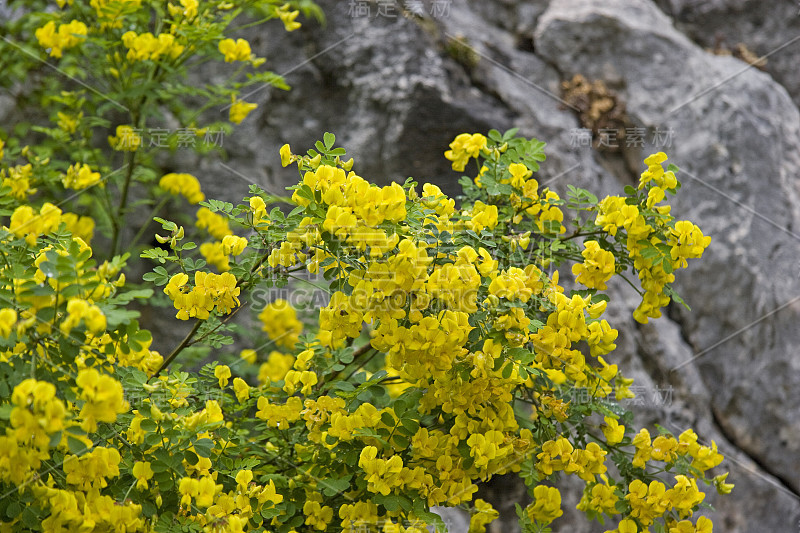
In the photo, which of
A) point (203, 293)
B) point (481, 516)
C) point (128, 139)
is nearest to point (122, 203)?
point (128, 139)

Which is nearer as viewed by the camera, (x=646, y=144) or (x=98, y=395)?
(x=98, y=395)

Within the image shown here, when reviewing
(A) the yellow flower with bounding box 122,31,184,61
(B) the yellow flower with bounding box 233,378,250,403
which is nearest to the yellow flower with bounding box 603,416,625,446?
(B) the yellow flower with bounding box 233,378,250,403

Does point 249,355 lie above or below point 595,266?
below

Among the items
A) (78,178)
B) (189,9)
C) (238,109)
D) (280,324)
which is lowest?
(280,324)

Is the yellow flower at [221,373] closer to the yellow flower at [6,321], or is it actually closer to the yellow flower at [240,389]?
the yellow flower at [240,389]

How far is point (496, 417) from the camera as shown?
4.59ft

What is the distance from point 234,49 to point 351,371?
1.12 metres

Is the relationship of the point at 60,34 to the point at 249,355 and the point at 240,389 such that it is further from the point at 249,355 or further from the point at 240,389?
the point at 240,389

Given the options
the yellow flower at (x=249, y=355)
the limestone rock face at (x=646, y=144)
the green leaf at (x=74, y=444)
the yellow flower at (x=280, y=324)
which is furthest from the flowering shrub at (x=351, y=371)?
the limestone rock face at (x=646, y=144)

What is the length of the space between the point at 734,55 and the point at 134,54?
2.59m

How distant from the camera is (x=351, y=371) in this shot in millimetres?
1765

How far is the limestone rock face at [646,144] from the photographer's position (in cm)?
257

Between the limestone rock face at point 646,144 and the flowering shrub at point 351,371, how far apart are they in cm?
95

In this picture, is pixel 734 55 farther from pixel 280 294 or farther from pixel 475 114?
pixel 280 294
